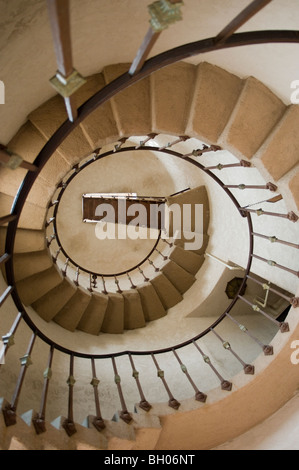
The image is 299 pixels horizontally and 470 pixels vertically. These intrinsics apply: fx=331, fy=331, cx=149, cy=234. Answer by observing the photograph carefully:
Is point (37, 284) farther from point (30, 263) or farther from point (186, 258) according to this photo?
point (186, 258)

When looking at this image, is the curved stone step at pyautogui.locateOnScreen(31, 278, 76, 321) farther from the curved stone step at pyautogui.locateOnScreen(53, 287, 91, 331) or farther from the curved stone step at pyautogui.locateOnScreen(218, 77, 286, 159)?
the curved stone step at pyautogui.locateOnScreen(218, 77, 286, 159)

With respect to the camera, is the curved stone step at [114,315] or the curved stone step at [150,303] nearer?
the curved stone step at [114,315]

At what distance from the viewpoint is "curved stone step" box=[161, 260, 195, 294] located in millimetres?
5312

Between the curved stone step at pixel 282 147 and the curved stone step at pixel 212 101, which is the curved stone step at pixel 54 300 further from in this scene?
the curved stone step at pixel 282 147

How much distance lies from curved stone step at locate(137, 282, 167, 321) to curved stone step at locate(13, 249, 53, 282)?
178cm

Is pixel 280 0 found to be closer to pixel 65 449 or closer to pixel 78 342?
pixel 65 449

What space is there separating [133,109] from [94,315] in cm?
295

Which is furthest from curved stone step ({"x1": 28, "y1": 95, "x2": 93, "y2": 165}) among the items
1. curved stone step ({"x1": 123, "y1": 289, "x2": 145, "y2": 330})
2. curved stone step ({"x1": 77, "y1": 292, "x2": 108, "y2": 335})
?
curved stone step ({"x1": 123, "y1": 289, "x2": 145, "y2": 330})

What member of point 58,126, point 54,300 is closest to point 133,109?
point 58,126

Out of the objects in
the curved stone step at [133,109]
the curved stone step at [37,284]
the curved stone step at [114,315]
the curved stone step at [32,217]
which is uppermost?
the curved stone step at [133,109]

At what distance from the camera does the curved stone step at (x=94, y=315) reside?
4.64 m

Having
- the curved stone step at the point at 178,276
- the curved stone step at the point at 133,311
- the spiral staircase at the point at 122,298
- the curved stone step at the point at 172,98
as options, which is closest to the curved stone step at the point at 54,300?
the spiral staircase at the point at 122,298

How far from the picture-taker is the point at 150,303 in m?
5.22

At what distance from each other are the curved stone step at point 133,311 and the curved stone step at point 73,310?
698mm
